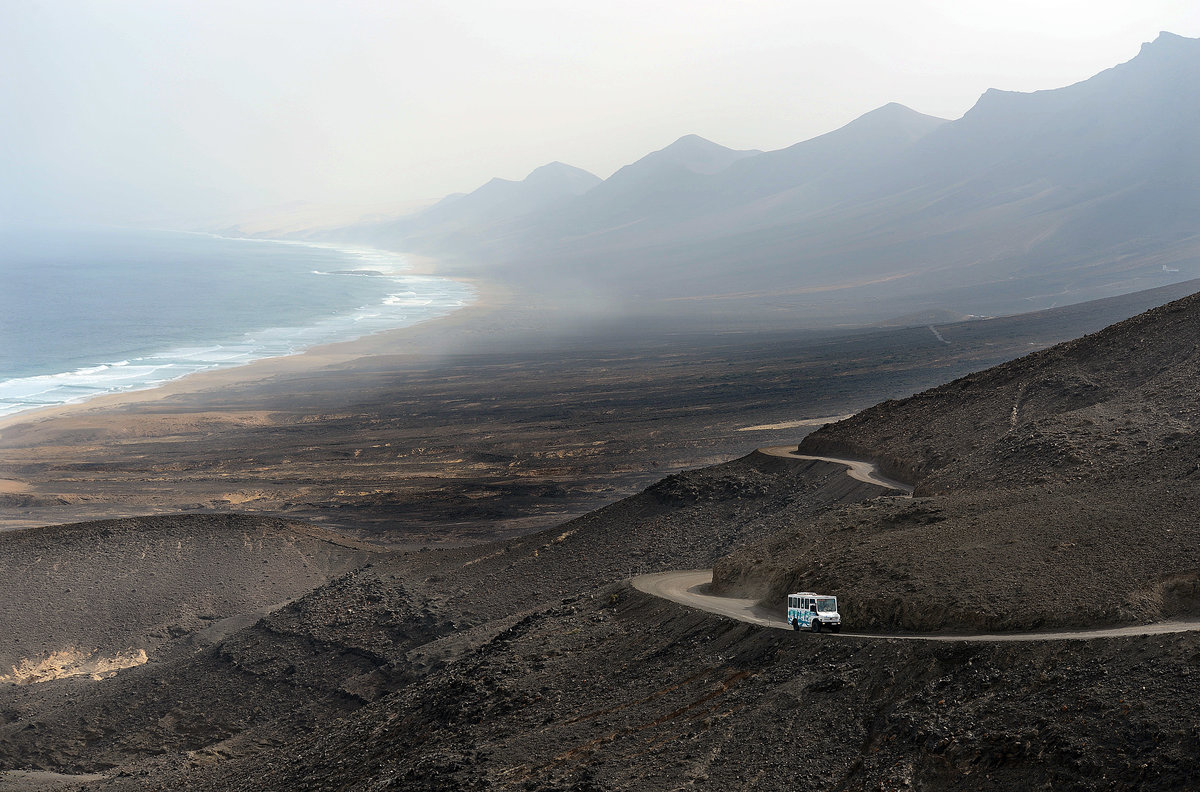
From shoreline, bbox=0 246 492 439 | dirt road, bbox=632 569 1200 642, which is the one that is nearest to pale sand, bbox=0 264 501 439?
shoreline, bbox=0 246 492 439

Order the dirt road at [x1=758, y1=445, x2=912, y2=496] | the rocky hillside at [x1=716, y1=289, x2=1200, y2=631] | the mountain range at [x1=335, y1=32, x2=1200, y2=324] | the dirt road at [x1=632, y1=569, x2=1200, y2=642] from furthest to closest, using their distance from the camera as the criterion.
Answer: the mountain range at [x1=335, y1=32, x2=1200, y2=324] < the dirt road at [x1=758, y1=445, x2=912, y2=496] < the rocky hillside at [x1=716, y1=289, x2=1200, y2=631] < the dirt road at [x1=632, y1=569, x2=1200, y2=642]

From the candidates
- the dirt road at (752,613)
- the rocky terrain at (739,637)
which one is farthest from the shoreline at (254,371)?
the dirt road at (752,613)

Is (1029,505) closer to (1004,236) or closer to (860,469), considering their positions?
(860,469)

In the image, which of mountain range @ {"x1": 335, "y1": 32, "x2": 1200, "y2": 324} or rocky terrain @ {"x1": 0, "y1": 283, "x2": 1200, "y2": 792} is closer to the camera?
rocky terrain @ {"x1": 0, "y1": 283, "x2": 1200, "y2": 792}

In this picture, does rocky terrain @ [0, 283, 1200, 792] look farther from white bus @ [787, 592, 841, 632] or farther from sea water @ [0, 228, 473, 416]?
sea water @ [0, 228, 473, 416]

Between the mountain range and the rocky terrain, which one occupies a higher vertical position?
the mountain range

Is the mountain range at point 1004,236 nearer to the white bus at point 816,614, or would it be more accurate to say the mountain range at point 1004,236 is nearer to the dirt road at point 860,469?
the dirt road at point 860,469
